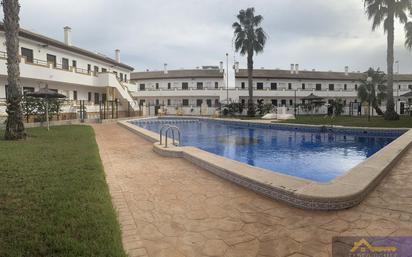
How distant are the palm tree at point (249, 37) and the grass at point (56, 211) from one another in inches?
1068

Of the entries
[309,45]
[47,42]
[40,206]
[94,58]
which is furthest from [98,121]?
[309,45]

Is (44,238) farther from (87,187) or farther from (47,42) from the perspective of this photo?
(47,42)

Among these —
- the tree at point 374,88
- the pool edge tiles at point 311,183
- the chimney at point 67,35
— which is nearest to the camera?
the pool edge tiles at point 311,183

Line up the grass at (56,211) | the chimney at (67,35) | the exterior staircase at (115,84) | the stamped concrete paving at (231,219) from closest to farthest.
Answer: the grass at (56,211), the stamped concrete paving at (231,219), the exterior staircase at (115,84), the chimney at (67,35)

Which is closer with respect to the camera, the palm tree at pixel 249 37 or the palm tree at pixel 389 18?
the palm tree at pixel 389 18

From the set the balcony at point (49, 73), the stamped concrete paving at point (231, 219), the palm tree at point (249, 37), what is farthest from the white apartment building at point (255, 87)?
the stamped concrete paving at point (231, 219)

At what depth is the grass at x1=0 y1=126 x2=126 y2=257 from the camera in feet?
9.25

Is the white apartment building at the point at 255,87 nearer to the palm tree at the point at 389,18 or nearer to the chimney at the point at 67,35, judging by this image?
the chimney at the point at 67,35

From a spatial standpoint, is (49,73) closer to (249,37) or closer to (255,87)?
(249,37)

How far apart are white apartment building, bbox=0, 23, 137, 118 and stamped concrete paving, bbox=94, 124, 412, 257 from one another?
54.0 feet

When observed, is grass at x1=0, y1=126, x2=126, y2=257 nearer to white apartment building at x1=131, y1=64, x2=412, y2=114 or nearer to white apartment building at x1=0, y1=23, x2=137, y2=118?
white apartment building at x1=0, y1=23, x2=137, y2=118

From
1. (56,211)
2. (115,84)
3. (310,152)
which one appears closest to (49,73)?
(115,84)

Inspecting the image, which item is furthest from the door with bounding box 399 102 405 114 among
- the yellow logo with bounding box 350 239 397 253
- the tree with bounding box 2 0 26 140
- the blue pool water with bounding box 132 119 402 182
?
the tree with bounding box 2 0 26 140

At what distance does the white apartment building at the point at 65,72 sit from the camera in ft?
71.6
